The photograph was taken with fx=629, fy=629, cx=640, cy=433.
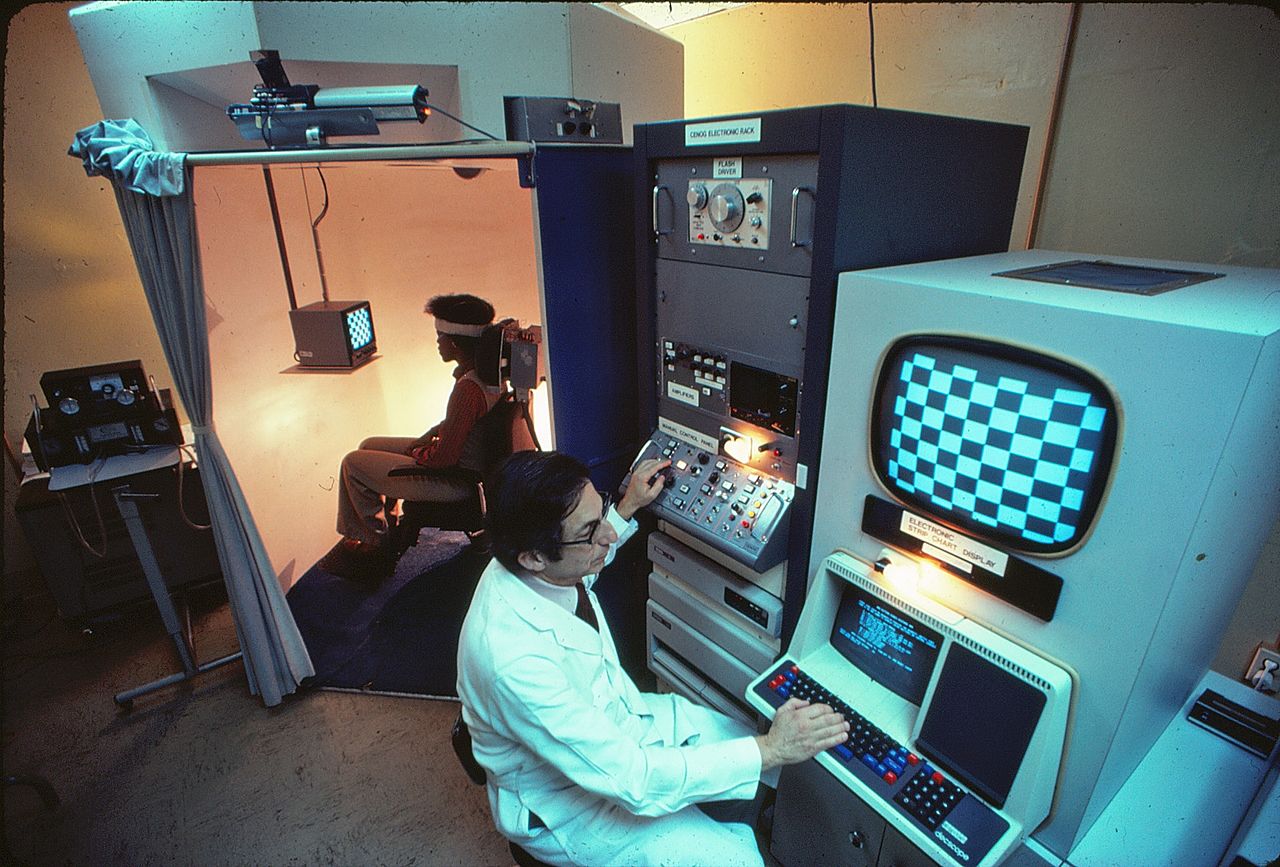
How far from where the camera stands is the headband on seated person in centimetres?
272

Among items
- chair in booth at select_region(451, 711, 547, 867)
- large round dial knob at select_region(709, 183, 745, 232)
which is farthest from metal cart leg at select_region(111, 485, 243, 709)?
large round dial knob at select_region(709, 183, 745, 232)

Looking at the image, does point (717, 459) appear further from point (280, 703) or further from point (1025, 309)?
point (280, 703)

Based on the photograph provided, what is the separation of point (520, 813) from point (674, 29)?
2821mm

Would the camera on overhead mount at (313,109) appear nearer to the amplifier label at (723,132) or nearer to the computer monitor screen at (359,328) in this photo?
the amplifier label at (723,132)

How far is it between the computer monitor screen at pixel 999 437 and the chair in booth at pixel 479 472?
1.87 metres

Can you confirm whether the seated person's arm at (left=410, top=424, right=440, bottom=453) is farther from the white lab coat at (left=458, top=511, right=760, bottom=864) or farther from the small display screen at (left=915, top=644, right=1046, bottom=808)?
the small display screen at (left=915, top=644, right=1046, bottom=808)

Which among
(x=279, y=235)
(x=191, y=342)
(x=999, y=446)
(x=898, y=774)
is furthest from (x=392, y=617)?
(x=999, y=446)

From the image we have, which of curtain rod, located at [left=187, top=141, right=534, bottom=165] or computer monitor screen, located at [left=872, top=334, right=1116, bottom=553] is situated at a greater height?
curtain rod, located at [left=187, top=141, right=534, bottom=165]

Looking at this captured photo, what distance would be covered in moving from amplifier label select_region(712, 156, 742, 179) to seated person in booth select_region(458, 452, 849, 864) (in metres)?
0.74

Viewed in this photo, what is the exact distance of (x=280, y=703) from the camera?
245 cm

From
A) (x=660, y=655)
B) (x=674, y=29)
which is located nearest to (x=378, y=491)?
(x=660, y=655)

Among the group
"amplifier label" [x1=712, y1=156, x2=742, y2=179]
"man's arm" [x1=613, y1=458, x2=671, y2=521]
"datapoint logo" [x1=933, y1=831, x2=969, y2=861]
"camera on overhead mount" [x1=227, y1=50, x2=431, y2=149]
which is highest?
"camera on overhead mount" [x1=227, y1=50, x2=431, y2=149]

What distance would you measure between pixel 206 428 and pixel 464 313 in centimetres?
105

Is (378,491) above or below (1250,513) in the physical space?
below
